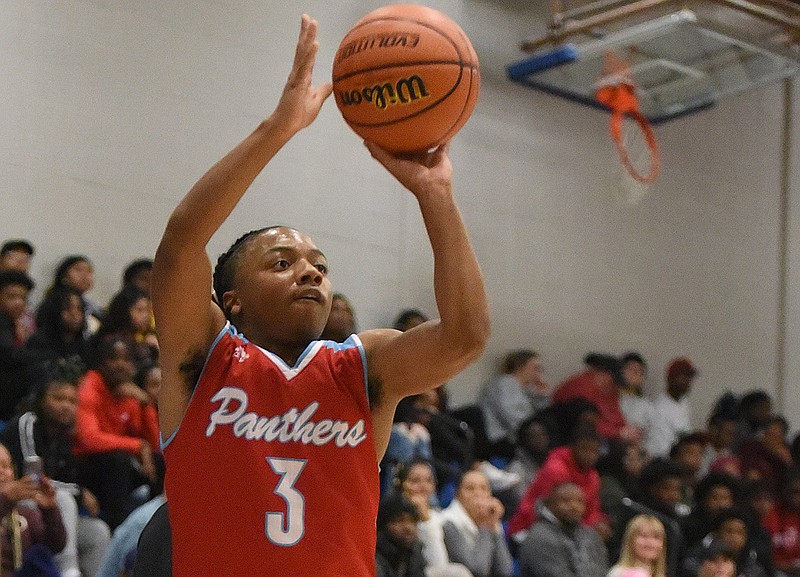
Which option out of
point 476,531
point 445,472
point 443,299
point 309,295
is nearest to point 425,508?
point 476,531

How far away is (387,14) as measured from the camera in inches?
141

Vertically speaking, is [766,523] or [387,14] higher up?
[387,14]

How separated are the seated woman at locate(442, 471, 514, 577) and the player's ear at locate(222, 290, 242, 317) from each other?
16.8 ft

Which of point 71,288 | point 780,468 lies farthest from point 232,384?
point 780,468

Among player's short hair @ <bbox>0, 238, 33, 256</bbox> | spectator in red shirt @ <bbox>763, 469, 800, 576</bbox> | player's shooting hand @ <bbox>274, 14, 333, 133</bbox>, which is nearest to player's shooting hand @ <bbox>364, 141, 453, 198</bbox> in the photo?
player's shooting hand @ <bbox>274, 14, 333, 133</bbox>

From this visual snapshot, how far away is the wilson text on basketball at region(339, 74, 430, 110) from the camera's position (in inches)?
133

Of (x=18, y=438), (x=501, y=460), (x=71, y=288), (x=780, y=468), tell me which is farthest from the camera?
(x=780, y=468)

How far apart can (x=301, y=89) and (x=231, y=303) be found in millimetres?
651

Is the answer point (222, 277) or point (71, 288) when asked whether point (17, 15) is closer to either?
point (71, 288)

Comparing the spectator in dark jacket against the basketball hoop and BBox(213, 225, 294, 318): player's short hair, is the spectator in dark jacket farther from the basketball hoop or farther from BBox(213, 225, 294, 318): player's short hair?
the basketball hoop

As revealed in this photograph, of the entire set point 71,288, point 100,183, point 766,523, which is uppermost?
point 100,183

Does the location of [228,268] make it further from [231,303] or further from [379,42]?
[379,42]

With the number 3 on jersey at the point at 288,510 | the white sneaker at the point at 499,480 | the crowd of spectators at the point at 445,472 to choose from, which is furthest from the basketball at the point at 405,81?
the white sneaker at the point at 499,480

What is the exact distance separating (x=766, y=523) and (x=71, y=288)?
6262 mm
